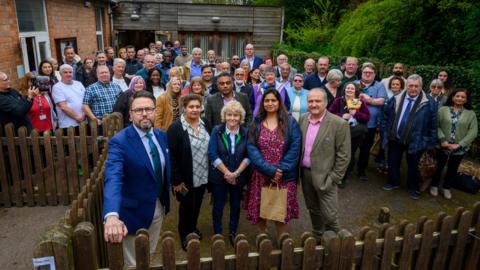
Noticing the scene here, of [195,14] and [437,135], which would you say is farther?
[195,14]

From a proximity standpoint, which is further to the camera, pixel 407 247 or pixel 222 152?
pixel 222 152

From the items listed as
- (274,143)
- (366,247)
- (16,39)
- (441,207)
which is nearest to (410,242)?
(366,247)

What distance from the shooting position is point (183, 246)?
4211 mm

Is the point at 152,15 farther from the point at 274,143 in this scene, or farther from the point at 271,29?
the point at 274,143

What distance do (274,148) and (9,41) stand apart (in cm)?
667

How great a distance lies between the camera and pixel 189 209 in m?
4.19

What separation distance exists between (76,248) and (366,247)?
2058mm

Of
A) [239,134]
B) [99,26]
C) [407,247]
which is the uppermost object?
[99,26]

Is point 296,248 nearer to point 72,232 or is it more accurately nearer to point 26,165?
point 72,232

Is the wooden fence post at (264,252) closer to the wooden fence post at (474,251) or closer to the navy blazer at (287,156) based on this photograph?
the navy blazer at (287,156)

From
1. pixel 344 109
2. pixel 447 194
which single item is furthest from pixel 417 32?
pixel 344 109

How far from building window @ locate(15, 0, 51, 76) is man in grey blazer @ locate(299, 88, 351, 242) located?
721 centimetres

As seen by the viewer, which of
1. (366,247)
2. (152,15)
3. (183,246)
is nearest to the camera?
(366,247)

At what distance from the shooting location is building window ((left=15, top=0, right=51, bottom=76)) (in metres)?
8.03
